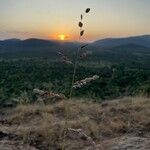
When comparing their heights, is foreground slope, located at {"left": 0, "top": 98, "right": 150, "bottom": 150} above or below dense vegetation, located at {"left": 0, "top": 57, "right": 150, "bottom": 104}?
above

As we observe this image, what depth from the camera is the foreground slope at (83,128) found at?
746 cm

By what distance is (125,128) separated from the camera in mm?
8891

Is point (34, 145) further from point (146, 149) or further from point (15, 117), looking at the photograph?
point (15, 117)

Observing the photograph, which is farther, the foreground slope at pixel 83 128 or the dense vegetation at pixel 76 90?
the dense vegetation at pixel 76 90

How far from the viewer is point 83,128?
8.79 meters

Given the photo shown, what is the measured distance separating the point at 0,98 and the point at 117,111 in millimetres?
10406

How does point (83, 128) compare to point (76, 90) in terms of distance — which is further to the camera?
point (76, 90)

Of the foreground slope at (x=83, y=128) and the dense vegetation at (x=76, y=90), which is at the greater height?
the foreground slope at (x=83, y=128)

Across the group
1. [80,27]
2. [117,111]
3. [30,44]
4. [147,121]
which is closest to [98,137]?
[147,121]

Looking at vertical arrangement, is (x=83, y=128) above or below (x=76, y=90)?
above

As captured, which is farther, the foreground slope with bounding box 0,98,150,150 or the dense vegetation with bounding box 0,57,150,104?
the dense vegetation with bounding box 0,57,150,104

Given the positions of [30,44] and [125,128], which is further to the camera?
[30,44]

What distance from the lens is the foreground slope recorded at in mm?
7461

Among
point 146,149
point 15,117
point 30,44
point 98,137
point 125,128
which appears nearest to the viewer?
point 146,149
